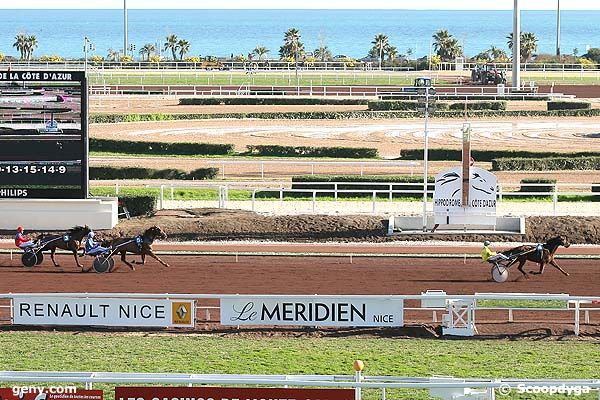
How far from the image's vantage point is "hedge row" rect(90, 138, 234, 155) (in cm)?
4050

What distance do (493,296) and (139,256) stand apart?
8.86 metres

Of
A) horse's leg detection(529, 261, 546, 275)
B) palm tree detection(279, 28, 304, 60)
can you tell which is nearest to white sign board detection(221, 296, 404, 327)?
horse's leg detection(529, 261, 546, 275)

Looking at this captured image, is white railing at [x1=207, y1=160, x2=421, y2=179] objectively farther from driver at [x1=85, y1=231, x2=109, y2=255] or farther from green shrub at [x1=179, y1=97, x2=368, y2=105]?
green shrub at [x1=179, y1=97, x2=368, y2=105]

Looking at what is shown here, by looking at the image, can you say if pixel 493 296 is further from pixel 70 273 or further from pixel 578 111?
pixel 578 111

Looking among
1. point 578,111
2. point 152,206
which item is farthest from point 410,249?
point 578,111

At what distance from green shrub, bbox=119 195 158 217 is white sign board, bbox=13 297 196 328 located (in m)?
9.85

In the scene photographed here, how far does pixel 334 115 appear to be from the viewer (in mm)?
51938

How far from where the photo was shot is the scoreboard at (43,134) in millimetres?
23969

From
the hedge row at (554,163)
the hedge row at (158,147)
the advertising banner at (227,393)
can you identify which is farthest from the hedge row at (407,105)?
the advertising banner at (227,393)

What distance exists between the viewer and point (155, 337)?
16750 millimetres

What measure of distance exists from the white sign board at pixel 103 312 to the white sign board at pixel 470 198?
893cm

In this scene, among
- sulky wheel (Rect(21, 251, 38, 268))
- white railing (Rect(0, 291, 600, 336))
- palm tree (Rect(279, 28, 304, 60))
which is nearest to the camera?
white railing (Rect(0, 291, 600, 336))

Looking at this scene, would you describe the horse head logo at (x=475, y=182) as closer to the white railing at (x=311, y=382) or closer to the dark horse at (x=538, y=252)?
the dark horse at (x=538, y=252)

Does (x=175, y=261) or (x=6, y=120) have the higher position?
(x=6, y=120)
